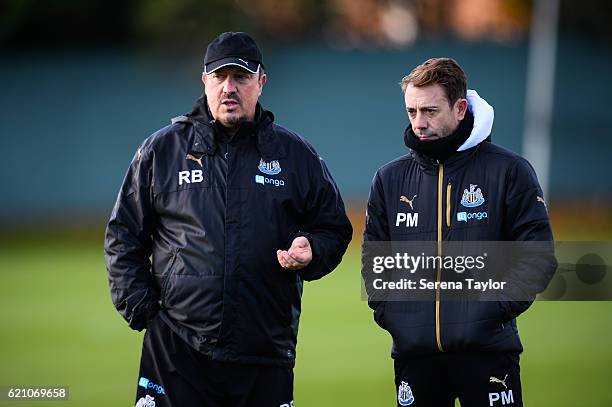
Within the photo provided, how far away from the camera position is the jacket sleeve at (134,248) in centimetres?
503

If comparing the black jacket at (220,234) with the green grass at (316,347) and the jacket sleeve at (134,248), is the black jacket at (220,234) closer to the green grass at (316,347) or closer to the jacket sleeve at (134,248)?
the jacket sleeve at (134,248)

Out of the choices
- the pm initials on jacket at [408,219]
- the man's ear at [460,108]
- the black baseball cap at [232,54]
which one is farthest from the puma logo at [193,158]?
the man's ear at [460,108]

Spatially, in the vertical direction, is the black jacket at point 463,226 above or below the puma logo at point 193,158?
below

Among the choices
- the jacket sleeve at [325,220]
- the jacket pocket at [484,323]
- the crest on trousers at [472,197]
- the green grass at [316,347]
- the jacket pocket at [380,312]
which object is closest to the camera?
the jacket pocket at [484,323]

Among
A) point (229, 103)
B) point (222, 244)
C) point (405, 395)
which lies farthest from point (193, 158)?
point (405, 395)

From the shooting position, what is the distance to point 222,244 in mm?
4949

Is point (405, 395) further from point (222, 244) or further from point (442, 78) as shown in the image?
point (442, 78)

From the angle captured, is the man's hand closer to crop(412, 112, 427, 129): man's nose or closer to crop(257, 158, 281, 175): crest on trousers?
crop(257, 158, 281, 175): crest on trousers

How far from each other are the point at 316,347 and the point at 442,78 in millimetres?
6320

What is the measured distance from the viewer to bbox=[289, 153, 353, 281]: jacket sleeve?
514cm

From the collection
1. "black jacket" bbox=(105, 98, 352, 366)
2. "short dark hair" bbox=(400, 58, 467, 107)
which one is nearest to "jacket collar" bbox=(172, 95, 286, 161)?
"black jacket" bbox=(105, 98, 352, 366)

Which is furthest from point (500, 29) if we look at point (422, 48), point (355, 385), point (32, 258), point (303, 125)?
point (355, 385)

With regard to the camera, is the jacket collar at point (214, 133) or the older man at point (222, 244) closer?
the older man at point (222, 244)

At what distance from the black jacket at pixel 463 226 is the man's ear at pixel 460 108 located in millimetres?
143
